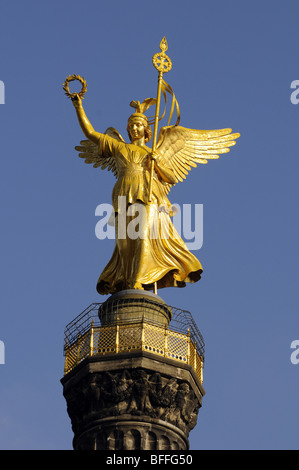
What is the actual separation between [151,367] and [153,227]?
18.8 feet

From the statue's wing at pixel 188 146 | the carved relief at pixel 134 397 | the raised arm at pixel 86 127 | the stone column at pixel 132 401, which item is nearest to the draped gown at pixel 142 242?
the statue's wing at pixel 188 146

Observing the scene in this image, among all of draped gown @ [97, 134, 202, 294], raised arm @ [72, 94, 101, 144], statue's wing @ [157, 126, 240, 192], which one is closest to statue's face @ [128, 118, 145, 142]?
statue's wing @ [157, 126, 240, 192]

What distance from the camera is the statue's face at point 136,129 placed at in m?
52.2

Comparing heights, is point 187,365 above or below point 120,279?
below

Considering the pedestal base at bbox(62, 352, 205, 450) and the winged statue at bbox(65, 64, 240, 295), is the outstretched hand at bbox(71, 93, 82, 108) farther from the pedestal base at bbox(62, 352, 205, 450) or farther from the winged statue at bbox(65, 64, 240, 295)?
the pedestal base at bbox(62, 352, 205, 450)

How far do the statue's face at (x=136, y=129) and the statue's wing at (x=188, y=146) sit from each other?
66 centimetres

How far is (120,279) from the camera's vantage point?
1961 inches

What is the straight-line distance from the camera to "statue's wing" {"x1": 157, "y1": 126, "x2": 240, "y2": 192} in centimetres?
5225

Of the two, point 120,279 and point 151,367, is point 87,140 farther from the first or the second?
point 151,367

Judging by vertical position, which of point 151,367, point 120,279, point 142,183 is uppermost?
point 142,183

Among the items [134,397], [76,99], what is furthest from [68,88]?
[134,397]
